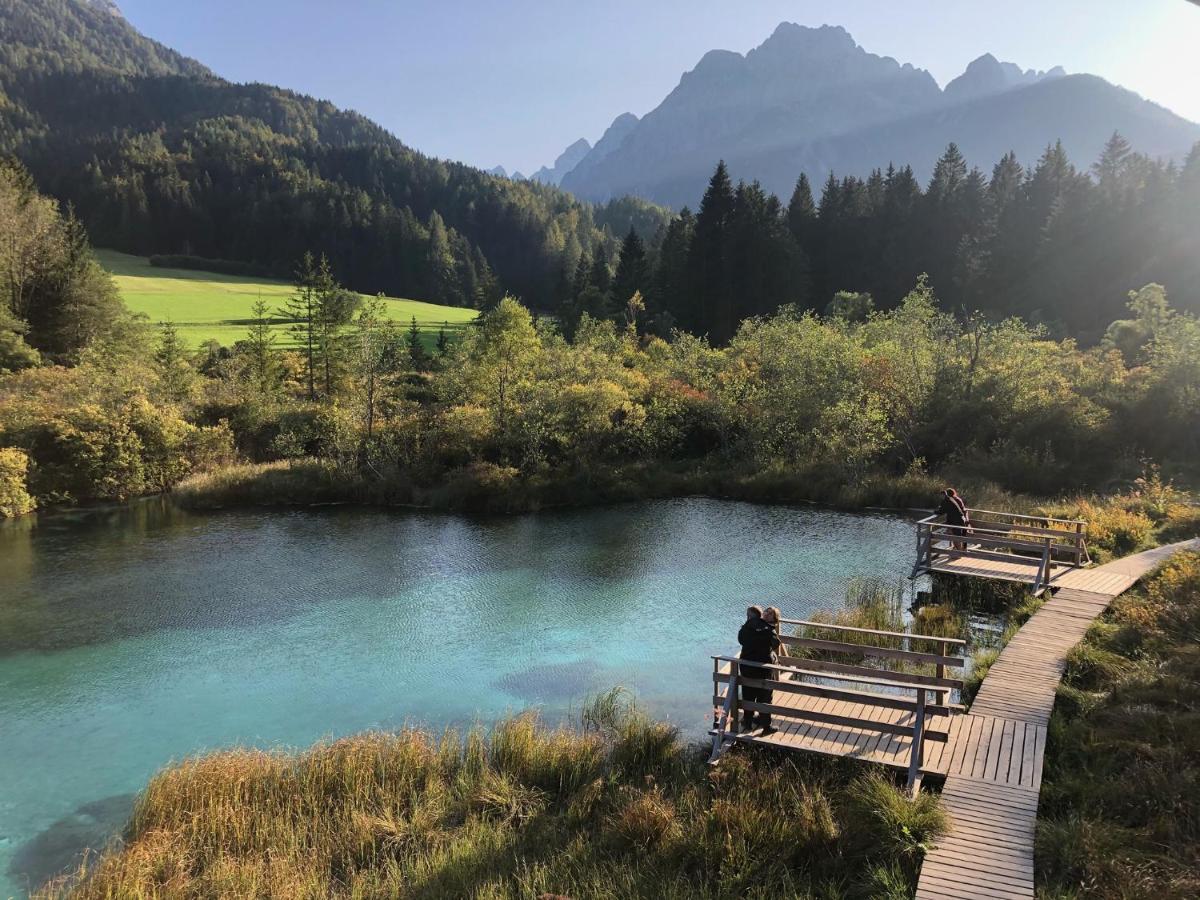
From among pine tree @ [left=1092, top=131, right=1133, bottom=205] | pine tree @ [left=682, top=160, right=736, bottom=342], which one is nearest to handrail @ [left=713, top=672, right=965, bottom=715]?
pine tree @ [left=682, top=160, right=736, bottom=342]

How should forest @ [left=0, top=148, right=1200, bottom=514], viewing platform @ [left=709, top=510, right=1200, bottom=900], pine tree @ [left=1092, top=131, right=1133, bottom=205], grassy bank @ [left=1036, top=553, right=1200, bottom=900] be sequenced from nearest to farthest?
grassy bank @ [left=1036, top=553, right=1200, bottom=900] → viewing platform @ [left=709, top=510, right=1200, bottom=900] → forest @ [left=0, top=148, right=1200, bottom=514] → pine tree @ [left=1092, top=131, right=1133, bottom=205]

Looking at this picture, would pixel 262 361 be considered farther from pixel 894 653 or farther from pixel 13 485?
pixel 894 653

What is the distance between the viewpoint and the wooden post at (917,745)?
9434 mm

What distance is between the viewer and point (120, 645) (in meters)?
19.0

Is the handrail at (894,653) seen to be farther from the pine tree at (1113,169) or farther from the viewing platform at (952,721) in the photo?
the pine tree at (1113,169)

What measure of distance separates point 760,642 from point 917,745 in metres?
2.69

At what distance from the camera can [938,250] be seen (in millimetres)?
82625

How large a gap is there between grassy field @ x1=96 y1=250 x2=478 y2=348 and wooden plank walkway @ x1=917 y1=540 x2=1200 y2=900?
65783 millimetres

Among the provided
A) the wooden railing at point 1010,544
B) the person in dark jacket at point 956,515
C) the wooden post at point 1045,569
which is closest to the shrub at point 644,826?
the wooden railing at point 1010,544

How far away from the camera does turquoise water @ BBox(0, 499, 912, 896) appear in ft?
46.4

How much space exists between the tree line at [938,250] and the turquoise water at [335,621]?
44.9 meters

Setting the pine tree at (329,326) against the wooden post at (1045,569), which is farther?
the pine tree at (329,326)

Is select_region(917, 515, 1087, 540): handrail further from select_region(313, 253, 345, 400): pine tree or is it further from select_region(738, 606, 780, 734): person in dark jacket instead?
select_region(313, 253, 345, 400): pine tree

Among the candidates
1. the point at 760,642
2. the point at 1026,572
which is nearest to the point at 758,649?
the point at 760,642
